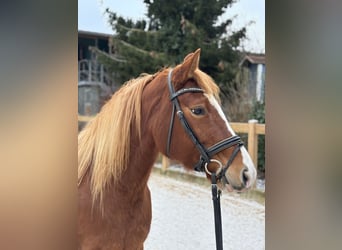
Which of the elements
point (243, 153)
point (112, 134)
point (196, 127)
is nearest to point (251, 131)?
point (243, 153)

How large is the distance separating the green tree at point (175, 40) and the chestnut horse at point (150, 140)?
0.09 meters

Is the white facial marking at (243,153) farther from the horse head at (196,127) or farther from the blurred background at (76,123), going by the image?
the blurred background at (76,123)

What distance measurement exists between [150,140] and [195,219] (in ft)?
1.37

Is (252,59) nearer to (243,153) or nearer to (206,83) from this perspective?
(206,83)

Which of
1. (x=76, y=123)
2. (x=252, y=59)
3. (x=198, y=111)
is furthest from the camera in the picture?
(x=252, y=59)

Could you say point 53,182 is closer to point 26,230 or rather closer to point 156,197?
point 26,230

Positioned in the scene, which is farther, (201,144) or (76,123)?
(76,123)

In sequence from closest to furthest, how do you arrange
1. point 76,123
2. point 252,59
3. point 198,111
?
point 198,111, point 76,123, point 252,59

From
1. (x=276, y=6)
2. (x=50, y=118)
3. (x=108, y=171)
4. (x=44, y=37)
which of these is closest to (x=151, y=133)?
(x=108, y=171)

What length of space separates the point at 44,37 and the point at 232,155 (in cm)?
79

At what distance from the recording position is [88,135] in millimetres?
1285

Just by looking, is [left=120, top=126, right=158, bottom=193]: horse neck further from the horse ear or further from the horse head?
the horse ear

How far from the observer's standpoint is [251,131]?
141cm

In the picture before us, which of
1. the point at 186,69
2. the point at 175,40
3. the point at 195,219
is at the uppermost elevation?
the point at 175,40
